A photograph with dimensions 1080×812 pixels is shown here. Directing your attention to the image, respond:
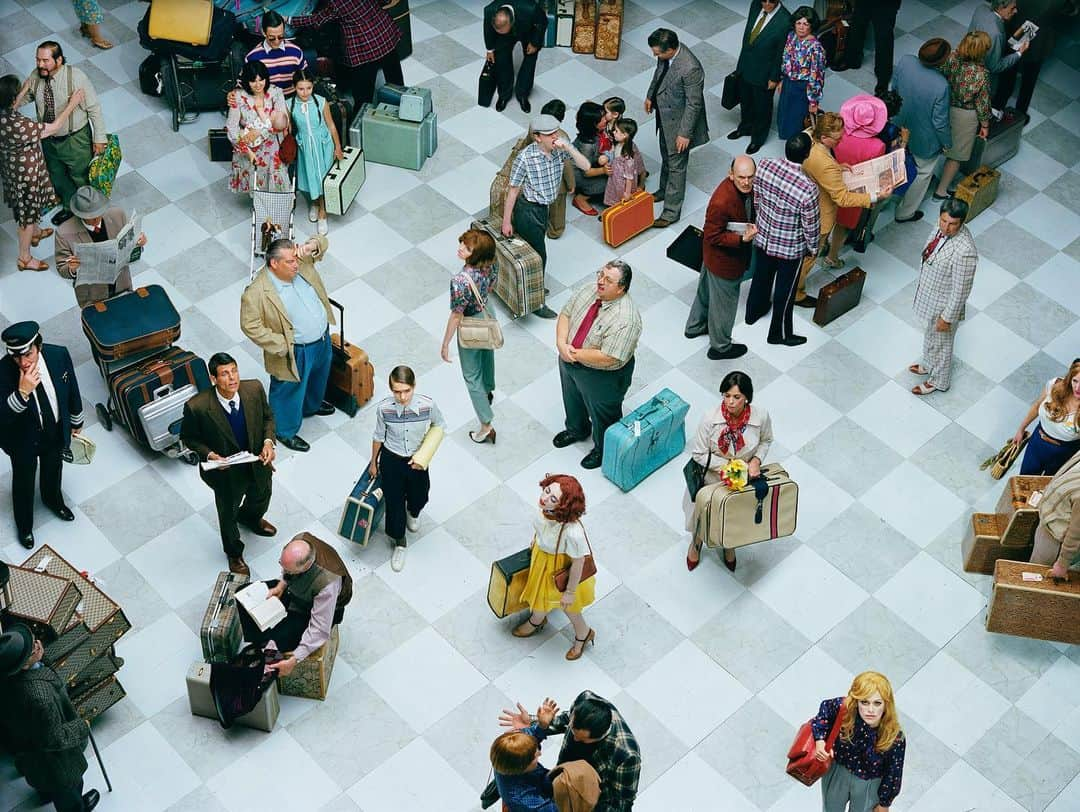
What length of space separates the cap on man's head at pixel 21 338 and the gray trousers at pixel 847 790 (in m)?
4.99

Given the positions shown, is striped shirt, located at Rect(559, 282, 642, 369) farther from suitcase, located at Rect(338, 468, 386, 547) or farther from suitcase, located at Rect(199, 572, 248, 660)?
suitcase, located at Rect(199, 572, 248, 660)

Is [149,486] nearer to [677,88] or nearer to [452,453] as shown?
[452,453]

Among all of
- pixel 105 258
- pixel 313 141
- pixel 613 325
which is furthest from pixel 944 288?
pixel 105 258

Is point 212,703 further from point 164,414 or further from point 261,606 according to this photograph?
point 164,414

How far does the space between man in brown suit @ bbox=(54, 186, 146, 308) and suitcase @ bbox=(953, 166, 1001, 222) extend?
6.53 m

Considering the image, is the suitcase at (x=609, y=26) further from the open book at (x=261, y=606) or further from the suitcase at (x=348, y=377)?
the open book at (x=261, y=606)

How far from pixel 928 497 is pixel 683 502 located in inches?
68.7

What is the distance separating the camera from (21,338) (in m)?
7.93

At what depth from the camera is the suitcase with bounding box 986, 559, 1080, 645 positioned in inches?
323

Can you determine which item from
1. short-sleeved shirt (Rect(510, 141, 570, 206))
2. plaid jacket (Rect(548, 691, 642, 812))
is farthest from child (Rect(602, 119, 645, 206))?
plaid jacket (Rect(548, 691, 642, 812))

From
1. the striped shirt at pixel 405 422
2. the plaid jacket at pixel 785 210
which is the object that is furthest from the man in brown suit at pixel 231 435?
the plaid jacket at pixel 785 210

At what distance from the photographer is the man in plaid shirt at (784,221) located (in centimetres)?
937

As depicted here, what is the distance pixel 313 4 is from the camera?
12.1 m

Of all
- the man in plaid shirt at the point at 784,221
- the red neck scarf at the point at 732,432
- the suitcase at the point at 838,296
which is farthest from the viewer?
the suitcase at the point at 838,296
